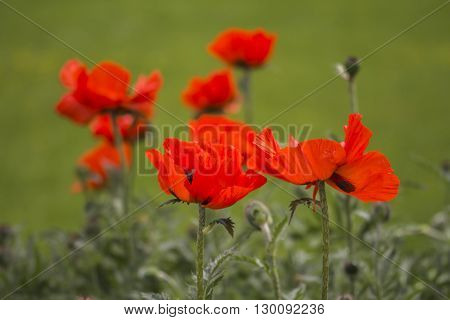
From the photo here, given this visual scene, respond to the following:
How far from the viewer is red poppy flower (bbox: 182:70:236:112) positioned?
6.03 feet

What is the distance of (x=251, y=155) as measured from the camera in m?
0.88

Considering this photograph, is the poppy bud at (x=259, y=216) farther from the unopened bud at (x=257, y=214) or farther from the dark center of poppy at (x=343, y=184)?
the dark center of poppy at (x=343, y=184)

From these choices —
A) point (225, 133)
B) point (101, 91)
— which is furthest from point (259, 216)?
point (101, 91)

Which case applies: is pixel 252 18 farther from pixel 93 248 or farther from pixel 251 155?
pixel 251 155

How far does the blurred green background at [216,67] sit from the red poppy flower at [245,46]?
34.7 inches

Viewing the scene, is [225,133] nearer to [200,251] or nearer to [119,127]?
[200,251]

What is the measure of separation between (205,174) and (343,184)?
7.2 inches

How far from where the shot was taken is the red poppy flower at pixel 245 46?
6.03ft

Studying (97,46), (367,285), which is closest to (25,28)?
(97,46)

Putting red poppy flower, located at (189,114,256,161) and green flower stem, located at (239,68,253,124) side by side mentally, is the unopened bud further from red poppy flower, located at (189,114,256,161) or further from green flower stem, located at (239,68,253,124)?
green flower stem, located at (239,68,253,124)

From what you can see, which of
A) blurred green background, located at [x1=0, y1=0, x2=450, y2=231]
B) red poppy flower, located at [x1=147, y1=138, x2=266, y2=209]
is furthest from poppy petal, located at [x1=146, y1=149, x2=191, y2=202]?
blurred green background, located at [x1=0, y1=0, x2=450, y2=231]

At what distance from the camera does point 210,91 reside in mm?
1848

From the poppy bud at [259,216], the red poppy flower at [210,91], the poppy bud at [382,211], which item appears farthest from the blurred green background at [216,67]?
the poppy bud at [259,216]
